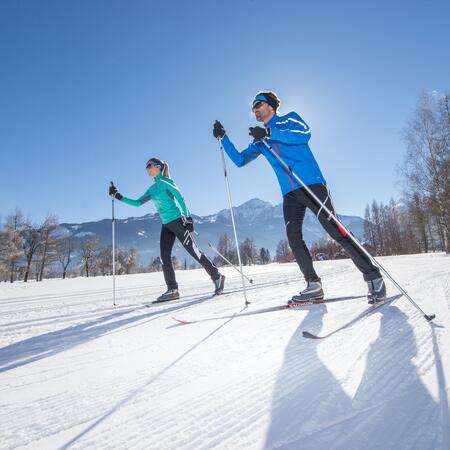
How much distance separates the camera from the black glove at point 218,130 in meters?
4.29

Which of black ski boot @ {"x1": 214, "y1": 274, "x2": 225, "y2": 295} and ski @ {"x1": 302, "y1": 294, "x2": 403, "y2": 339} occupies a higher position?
black ski boot @ {"x1": 214, "y1": 274, "x2": 225, "y2": 295}

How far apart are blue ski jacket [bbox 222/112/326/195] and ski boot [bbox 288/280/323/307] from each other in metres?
1.15

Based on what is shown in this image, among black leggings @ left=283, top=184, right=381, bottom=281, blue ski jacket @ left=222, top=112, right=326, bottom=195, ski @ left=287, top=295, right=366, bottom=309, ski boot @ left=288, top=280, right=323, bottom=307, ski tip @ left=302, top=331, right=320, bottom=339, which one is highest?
blue ski jacket @ left=222, top=112, right=326, bottom=195

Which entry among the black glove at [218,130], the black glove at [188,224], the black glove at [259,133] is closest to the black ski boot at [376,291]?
the black glove at [259,133]

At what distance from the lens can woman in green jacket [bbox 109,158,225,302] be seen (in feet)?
16.4

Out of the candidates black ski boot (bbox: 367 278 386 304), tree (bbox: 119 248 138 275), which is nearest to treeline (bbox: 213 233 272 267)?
tree (bbox: 119 248 138 275)

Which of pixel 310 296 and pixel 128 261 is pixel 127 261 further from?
pixel 310 296

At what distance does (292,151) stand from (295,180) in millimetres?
376

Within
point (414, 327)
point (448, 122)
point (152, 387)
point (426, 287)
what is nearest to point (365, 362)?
point (414, 327)

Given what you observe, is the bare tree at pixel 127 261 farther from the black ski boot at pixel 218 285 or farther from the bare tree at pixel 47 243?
the black ski boot at pixel 218 285

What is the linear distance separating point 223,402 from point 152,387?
1.26ft

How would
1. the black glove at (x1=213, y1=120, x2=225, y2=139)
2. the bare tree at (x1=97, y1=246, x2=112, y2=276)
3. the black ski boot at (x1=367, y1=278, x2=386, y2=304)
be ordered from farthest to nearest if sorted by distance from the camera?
the bare tree at (x1=97, y1=246, x2=112, y2=276) → the black glove at (x1=213, y1=120, x2=225, y2=139) → the black ski boot at (x1=367, y1=278, x2=386, y2=304)

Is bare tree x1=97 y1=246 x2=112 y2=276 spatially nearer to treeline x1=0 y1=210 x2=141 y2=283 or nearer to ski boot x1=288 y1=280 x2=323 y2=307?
treeline x1=0 y1=210 x2=141 y2=283

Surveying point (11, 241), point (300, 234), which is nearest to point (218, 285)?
point (300, 234)
